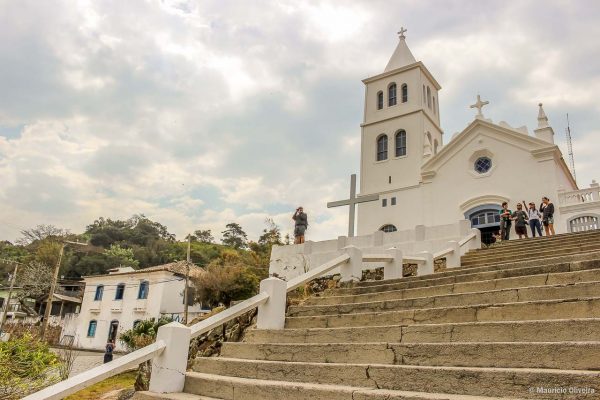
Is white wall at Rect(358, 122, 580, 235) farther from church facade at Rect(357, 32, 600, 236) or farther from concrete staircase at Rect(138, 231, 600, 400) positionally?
concrete staircase at Rect(138, 231, 600, 400)

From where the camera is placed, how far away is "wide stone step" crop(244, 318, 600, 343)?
3623 millimetres

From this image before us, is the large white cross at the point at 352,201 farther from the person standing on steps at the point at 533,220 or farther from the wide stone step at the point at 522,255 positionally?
the wide stone step at the point at 522,255

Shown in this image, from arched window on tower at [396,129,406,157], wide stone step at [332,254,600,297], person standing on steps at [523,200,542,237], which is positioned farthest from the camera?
arched window on tower at [396,129,406,157]

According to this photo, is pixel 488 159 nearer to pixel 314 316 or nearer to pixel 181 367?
pixel 314 316

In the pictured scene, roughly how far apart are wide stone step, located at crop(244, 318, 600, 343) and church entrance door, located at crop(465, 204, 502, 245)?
15853 mm

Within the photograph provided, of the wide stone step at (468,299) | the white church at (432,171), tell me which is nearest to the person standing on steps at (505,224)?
the white church at (432,171)

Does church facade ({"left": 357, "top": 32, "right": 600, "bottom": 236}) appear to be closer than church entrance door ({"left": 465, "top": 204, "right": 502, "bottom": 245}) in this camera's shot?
Yes

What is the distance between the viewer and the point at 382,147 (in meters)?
25.8

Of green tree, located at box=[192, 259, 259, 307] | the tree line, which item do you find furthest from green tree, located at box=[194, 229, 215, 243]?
green tree, located at box=[192, 259, 259, 307]

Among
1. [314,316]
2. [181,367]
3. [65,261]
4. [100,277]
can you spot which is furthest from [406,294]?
[65,261]

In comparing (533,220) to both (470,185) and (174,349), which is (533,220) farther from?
(174,349)

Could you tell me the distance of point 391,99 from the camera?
88.8 ft

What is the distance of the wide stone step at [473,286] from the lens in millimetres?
5215

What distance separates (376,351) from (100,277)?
116 ft
